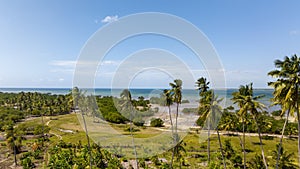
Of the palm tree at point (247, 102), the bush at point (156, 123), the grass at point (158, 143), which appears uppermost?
the palm tree at point (247, 102)

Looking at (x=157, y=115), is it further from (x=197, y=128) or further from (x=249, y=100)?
(x=249, y=100)

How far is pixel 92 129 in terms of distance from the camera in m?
65.1

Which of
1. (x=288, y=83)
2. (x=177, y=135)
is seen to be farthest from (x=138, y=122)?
(x=288, y=83)

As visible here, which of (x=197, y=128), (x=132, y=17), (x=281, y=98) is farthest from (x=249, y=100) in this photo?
(x=197, y=128)

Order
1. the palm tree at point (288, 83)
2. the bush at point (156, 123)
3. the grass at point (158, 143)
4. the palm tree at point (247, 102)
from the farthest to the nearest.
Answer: the bush at point (156, 123) → the grass at point (158, 143) → the palm tree at point (247, 102) → the palm tree at point (288, 83)

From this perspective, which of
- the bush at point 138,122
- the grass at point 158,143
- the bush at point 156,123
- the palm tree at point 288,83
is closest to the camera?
the palm tree at point 288,83

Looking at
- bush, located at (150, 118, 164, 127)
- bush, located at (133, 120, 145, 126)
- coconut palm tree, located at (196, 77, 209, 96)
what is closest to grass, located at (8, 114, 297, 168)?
bush, located at (133, 120, 145, 126)

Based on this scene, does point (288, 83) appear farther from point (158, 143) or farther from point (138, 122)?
point (138, 122)

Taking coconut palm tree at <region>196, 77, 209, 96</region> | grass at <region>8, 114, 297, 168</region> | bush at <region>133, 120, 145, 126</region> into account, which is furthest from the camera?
bush at <region>133, 120, 145, 126</region>

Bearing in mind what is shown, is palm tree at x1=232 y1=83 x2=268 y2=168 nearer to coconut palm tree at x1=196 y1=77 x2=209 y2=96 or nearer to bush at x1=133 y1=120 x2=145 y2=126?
coconut palm tree at x1=196 y1=77 x2=209 y2=96

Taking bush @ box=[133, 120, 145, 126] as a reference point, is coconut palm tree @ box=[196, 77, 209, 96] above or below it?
above

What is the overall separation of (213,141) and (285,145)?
17.2 m

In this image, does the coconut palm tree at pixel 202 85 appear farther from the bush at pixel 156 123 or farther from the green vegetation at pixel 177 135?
the bush at pixel 156 123

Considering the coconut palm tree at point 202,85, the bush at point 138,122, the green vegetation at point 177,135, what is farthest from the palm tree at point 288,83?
the bush at point 138,122
